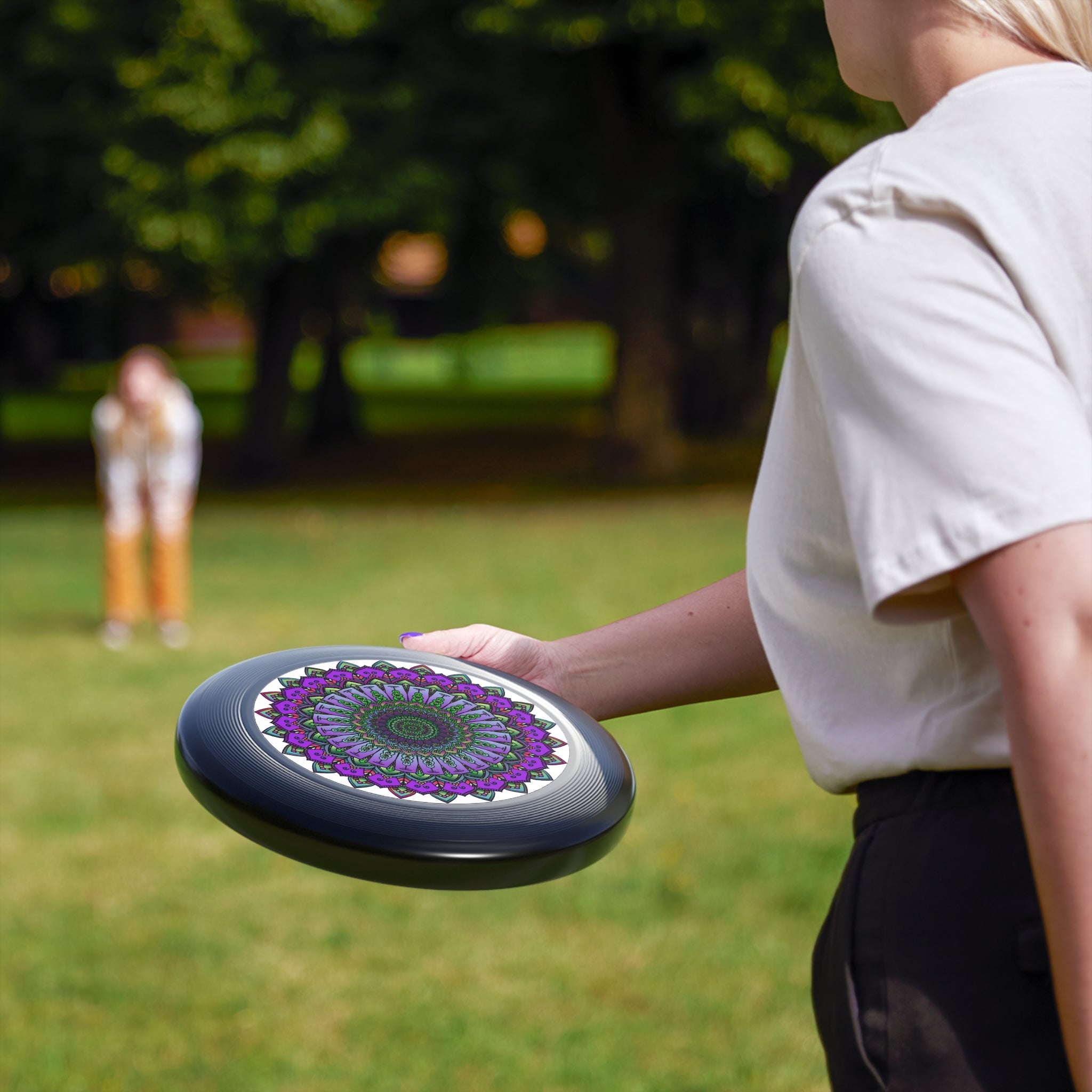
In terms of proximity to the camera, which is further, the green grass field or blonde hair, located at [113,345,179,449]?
blonde hair, located at [113,345,179,449]

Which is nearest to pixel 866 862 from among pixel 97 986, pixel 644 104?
pixel 97 986

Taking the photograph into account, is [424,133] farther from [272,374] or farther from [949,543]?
[949,543]

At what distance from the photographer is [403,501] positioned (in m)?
19.1

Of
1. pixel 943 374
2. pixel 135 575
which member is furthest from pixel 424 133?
pixel 943 374

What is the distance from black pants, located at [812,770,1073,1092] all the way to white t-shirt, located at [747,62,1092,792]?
0.05 metres

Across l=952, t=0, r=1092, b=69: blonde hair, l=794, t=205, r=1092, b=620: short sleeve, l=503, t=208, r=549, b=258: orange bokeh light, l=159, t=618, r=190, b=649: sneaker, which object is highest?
l=952, t=0, r=1092, b=69: blonde hair

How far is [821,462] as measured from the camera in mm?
1188

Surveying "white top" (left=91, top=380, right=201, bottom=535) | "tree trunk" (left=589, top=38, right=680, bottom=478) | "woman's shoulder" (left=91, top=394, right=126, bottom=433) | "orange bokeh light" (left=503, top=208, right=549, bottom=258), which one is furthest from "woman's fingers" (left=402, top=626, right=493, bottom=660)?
"orange bokeh light" (left=503, top=208, right=549, bottom=258)

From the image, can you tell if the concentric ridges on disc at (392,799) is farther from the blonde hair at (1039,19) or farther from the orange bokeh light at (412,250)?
the orange bokeh light at (412,250)

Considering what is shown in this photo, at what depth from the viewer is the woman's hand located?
1.78 meters

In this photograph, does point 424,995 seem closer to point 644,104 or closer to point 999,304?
point 999,304

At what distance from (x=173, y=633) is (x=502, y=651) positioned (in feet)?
27.7

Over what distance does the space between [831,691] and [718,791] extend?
5315 mm

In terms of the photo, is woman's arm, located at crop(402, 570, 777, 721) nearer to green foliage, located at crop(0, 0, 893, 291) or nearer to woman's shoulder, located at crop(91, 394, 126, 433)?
woman's shoulder, located at crop(91, 394, 126, 433)
